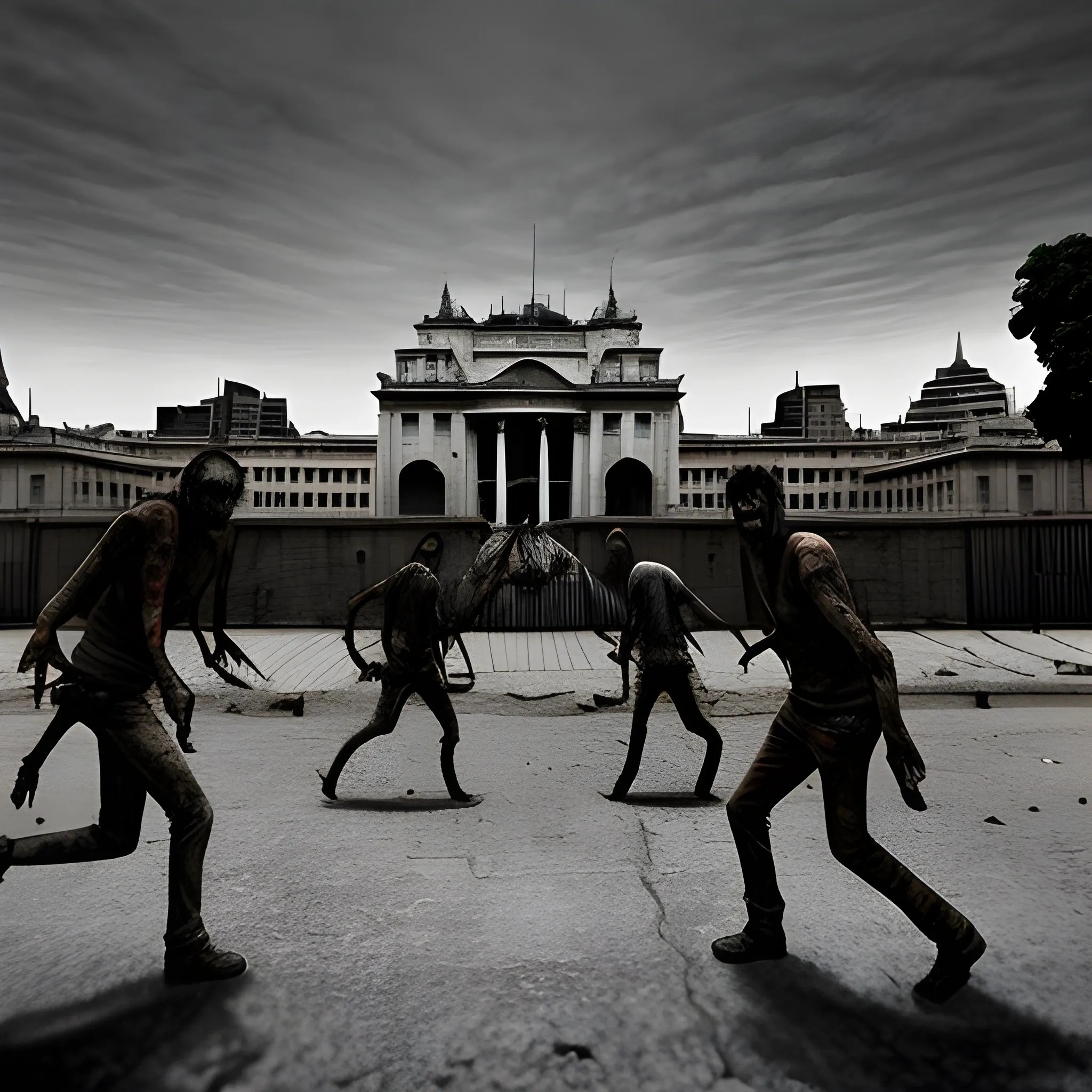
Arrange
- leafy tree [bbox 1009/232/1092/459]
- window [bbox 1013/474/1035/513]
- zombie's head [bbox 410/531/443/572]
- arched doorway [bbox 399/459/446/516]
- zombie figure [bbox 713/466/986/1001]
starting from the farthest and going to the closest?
arched doorway [bbox 399/459/446/516]
window [bbox 1013/474/1035/513]
leafy tree [bbox 1009/232/1092/459]
zombie's head [bbox 410/531/443/572]
zombie figure [bbox 713/466/986/1001]

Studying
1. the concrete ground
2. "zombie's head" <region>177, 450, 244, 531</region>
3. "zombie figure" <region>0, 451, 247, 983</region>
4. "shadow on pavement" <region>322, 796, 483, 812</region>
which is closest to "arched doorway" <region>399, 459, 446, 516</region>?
the concrete ground

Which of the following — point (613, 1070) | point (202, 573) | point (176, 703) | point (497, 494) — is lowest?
point (613, 1070)

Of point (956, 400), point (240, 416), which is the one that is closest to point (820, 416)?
point (956, 400)

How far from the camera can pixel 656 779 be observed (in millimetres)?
7277

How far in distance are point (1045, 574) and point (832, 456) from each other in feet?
149

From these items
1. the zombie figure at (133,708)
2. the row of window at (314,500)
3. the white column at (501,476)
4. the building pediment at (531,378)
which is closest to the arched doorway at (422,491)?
the white column at (501,476)

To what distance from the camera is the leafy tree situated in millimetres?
13062

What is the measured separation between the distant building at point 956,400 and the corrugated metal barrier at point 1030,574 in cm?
5549

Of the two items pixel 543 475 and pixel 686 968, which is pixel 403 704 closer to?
pixel 686 968

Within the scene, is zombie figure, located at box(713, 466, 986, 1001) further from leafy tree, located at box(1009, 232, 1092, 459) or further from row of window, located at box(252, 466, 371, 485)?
row of window, located at box(252, 466, 371, 485)

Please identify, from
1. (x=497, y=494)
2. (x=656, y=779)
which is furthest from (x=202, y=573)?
(x=497, y=494)

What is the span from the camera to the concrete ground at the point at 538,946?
3.02 m

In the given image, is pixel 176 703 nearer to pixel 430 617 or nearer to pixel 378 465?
pixel 430 617

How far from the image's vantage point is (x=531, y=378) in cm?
5331
